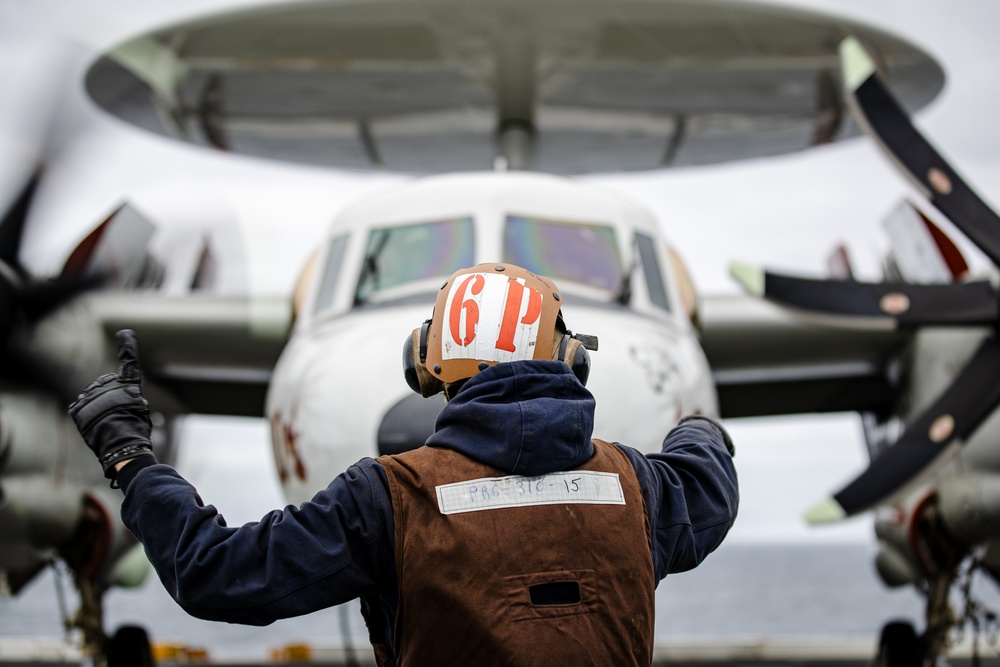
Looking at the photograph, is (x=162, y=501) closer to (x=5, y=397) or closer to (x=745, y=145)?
(x=5, y=397)

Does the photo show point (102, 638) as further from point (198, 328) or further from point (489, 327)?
point (489, 327)

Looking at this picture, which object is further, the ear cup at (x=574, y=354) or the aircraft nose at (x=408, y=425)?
the aircraft nose at (x=408, y=425)

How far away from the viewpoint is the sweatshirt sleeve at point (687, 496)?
7.27 feet

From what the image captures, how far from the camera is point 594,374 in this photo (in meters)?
4.31

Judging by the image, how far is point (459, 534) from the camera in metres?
1.93

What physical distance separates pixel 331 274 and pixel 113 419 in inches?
170

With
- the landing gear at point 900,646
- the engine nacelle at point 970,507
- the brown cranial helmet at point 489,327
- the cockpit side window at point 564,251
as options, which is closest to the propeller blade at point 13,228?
the cockpit side window at point 564,251

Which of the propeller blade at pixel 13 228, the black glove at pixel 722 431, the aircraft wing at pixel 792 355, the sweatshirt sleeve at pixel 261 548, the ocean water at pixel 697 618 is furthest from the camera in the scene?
the ocean water at pixel 697 618

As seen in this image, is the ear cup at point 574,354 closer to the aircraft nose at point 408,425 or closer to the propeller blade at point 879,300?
the aircraft nose at point 408,425

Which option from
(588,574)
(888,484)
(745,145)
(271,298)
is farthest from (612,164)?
(588,574)

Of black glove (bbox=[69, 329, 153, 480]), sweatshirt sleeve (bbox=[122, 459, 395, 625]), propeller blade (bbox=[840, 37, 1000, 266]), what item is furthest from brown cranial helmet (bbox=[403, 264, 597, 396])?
propeller blade (bbox=[840, 37, 1000, 266])

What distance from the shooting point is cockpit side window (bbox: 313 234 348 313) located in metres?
6.07

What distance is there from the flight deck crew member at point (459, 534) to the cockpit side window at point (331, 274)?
398 cm

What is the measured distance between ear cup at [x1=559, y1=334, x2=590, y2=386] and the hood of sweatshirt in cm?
19
